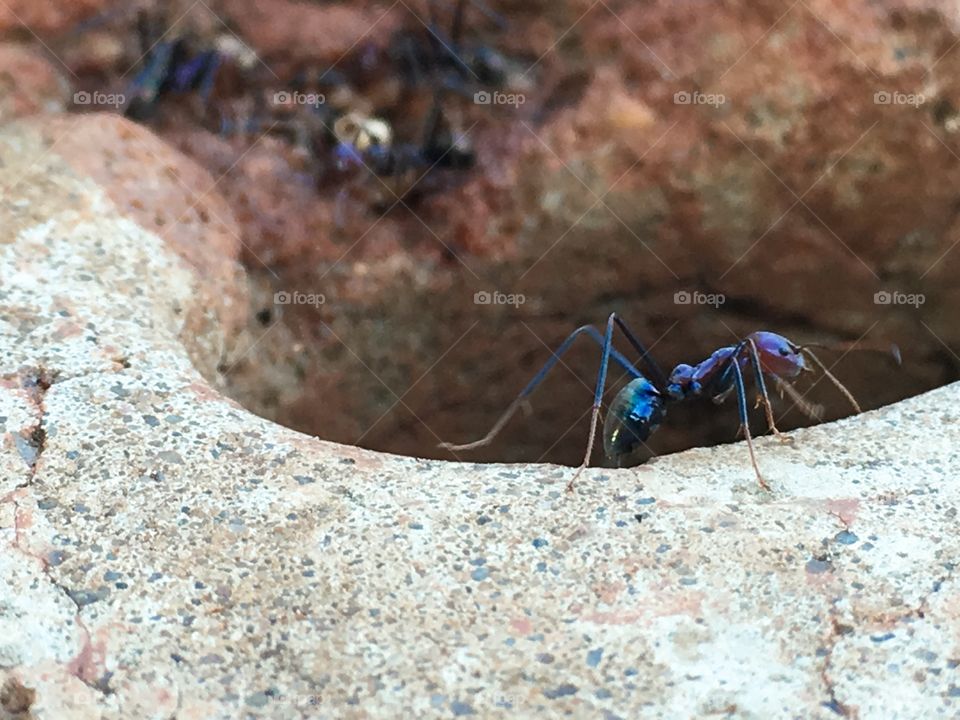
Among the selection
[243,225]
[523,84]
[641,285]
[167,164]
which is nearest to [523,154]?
[523,84]

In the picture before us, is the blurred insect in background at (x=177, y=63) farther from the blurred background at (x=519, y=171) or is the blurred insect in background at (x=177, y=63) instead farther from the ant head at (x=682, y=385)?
the ant head at (x=682, y=385)

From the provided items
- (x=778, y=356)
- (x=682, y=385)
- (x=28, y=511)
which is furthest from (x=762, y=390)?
(x=28, y=511)

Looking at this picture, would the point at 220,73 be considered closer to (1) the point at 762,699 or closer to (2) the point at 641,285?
(2) the point at 641,285

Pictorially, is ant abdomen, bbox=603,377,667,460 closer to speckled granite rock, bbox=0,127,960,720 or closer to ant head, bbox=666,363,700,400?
ant head, bbox=666,363,700,400

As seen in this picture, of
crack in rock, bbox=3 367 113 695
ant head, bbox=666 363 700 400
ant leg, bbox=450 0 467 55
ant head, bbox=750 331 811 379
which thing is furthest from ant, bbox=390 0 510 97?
crack in rock, bbox=3 367 113 695

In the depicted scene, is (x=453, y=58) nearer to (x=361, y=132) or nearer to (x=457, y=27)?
(x=457, y=27)

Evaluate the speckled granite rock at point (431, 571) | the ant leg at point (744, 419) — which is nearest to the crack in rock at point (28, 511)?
the speckled granite rock at point (431, 571)
